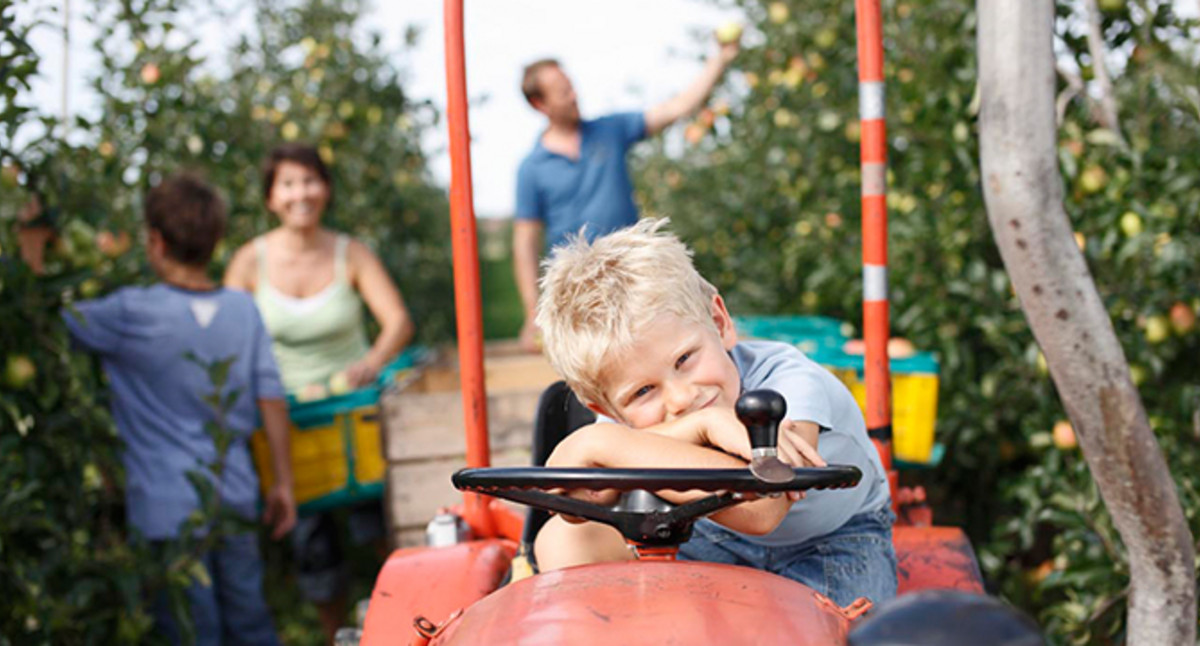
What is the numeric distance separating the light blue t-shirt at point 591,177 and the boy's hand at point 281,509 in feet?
4.39

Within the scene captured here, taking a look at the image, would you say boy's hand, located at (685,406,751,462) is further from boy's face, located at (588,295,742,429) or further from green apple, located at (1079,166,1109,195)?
green apple, located at (1079,166,1109,195)

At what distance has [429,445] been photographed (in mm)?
3596

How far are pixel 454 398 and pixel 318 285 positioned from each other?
2.66 ft

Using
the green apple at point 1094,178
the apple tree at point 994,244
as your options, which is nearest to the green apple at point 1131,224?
the apple tree at point 994,244

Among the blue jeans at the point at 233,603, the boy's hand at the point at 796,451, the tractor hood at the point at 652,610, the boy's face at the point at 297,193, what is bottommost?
the blue jeans at the point at 233,603

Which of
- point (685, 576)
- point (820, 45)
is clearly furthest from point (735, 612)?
point (820, 45)

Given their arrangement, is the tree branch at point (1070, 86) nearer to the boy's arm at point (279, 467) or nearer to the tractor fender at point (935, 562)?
the tractor fender at point (935, 562)

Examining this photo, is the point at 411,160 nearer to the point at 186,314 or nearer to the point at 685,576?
the point at 186,314

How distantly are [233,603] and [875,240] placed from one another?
7.39ft

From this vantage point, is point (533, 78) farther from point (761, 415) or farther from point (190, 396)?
point (761, 415)

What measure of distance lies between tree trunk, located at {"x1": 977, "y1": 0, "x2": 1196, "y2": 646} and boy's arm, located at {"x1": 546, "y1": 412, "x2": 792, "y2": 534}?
2.08ft

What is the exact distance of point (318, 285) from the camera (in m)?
4.13

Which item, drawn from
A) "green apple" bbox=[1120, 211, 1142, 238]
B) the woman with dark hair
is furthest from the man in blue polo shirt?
"green apple" bbox=[1120, 211, 1142, 238]

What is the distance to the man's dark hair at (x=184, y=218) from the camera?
341 centimetres
